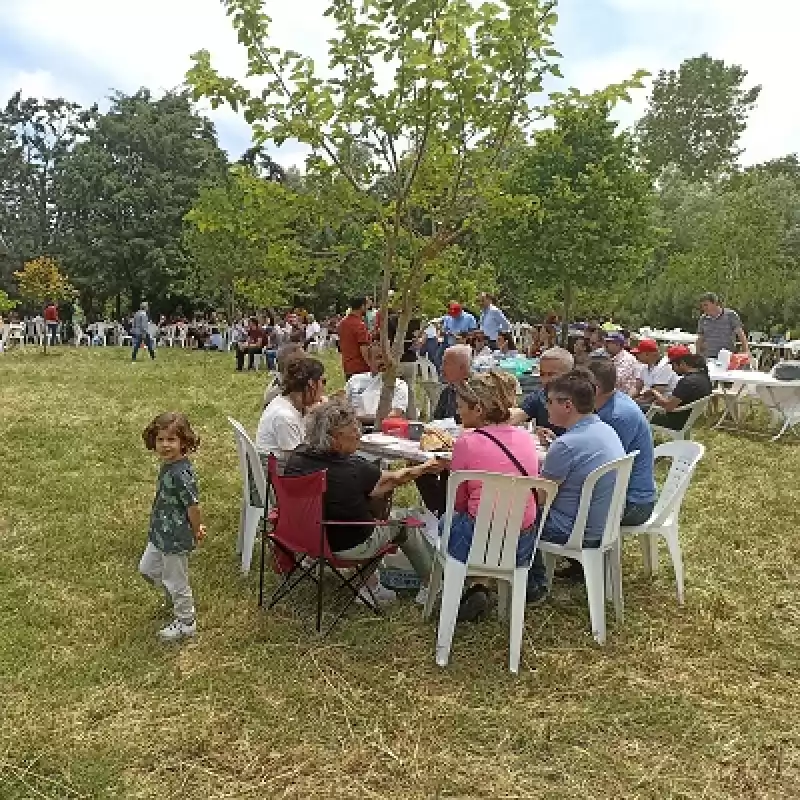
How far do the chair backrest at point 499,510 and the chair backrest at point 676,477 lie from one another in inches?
45.5

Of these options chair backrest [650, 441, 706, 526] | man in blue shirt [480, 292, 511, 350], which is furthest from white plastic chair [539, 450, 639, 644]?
man in blue shirt [480, 292, 511, 350]

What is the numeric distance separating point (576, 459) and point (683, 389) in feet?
13.3

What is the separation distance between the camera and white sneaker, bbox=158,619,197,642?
411cm

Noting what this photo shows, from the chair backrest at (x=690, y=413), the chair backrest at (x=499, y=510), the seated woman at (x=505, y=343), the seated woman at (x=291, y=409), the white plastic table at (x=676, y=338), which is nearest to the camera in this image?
the chair backrest at (x=499, y=510)

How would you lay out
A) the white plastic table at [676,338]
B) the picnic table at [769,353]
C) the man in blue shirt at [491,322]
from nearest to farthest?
the man in blue shirt at [491,322] < the white plastic table at [676,338] < the picnic table at [769,353]

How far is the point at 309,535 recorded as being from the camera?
4145 millimetres

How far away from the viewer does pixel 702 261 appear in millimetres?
25656

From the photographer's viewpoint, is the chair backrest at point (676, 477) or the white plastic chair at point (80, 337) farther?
the white plastic chair at point (80, 337)

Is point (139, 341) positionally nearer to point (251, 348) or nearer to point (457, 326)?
point (251, 348)

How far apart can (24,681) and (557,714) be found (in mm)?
2237

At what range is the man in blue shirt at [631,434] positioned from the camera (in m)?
4.67

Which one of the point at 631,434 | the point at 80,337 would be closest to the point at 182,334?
the point at 80,337

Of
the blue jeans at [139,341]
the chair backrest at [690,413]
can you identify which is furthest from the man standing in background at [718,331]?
the blue jeans at [139,341]

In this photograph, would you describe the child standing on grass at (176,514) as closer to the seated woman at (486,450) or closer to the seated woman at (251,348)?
the seated woman at (486,450)
